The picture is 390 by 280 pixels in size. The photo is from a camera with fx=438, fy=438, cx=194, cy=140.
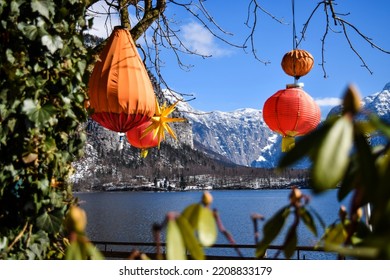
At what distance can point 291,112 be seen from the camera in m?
2.62

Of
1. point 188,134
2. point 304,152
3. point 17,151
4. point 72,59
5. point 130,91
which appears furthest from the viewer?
point 188,134

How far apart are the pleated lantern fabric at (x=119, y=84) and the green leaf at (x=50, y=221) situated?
0.88 metres

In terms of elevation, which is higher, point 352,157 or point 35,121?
point 35,121

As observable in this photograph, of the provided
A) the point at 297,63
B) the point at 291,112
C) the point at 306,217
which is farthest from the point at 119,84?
the point at 306,217

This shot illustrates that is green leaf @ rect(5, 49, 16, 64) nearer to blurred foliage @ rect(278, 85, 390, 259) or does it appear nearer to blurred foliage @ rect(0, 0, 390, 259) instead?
blurred foliage @ rect(0, 0, 390, 259)

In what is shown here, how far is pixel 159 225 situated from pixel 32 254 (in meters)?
0.88

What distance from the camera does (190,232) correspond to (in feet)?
0.94

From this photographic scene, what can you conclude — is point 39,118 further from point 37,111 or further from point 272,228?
point 272,228

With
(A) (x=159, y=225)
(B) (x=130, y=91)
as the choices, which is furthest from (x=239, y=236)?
(A) (x=159, y=225)

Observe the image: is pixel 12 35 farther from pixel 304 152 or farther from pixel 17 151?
pixel 304 152

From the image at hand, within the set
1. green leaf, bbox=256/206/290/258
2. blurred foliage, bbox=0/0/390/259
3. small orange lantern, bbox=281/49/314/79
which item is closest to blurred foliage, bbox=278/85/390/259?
green leaf, bbox=256/206/290/258

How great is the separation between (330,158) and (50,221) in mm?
980

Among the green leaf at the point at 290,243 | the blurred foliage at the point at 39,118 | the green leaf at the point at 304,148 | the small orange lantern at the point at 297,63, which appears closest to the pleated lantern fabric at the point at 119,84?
the blurred foliage at the point at 39,118

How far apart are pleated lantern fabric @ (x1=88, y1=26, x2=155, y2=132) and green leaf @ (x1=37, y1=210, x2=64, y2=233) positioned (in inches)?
34.6
